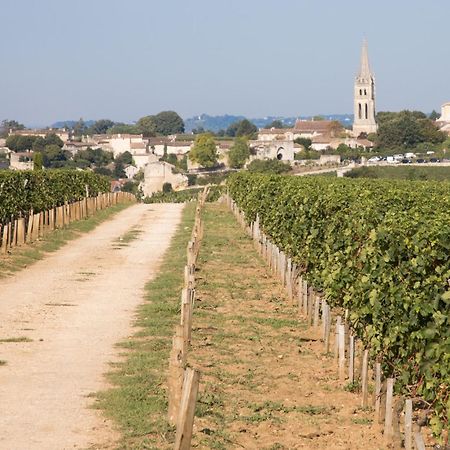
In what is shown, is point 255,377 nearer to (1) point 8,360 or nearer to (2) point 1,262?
(1) point 8,360

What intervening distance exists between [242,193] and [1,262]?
22260mm

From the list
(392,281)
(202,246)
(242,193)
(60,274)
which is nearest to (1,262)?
(60,274)

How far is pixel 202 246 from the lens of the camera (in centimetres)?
3716

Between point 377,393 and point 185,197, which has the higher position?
point 377,393

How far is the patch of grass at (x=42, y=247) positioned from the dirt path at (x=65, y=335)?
42cm

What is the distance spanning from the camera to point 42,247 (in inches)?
1425

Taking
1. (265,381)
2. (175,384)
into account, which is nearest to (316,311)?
(265,381)

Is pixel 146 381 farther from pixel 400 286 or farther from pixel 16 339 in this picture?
pixel 16 339

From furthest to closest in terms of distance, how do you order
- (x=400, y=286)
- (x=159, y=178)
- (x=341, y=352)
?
1. (x=159, y=178)
2. (x=341, y=352)
3. (x=400, y=286)

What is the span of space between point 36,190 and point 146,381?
29422 millimetres

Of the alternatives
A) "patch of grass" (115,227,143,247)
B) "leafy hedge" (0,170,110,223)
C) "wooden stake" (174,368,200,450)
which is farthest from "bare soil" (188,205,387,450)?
"patch of grass" (115,227,143,247)

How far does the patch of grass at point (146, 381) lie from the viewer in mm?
13109

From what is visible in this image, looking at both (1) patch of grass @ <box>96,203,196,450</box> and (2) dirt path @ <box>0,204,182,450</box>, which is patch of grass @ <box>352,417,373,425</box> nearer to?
(1) patch of grass @ <box>96,203,196,450</box>

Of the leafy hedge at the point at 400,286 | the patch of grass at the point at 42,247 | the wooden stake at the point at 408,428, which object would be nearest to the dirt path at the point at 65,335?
the patch of grass at the point at 42,247
